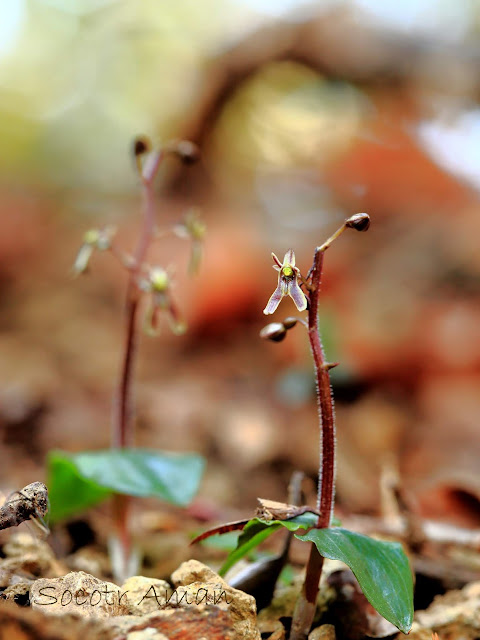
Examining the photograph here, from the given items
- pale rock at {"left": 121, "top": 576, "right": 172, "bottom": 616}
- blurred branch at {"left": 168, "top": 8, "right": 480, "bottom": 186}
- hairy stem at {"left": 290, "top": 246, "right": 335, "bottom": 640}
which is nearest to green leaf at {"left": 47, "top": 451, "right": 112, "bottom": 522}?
pale rock at {"left": 121, "top": 576, "right": 172, "bottom": 616}

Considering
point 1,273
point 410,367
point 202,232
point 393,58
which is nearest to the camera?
point 202,232

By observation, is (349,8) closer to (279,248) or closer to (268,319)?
(279,248)

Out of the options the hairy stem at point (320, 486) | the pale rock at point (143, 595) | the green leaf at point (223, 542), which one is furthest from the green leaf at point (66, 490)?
the hairy stem at point (320, 486)

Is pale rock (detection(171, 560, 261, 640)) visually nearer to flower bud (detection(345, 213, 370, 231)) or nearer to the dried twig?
the dried twig

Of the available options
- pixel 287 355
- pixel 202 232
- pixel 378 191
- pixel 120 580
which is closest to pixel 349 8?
pixel 378 191

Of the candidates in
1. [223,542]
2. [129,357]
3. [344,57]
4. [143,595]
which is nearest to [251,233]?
[344,57]

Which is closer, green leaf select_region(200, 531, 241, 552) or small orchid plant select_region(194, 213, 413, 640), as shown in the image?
small orchid plant select_region(194, 213, 413, 640)

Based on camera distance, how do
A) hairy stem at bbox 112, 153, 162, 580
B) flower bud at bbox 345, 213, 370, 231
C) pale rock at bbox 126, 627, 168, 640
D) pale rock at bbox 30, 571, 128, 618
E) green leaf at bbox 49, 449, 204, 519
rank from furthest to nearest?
hairy stem at bbox 112, 153, 162, 580 → green leaf at bbox 49, 449, 204, 519 → flower bud at bbox 345, 213, 370, 231 → pale rock at bbox 30, 571, 128, 618 → pale rock at bbox 126, 627, 168, 640

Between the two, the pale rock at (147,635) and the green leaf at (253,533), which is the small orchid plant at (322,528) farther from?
the pale rock at (147,635)
